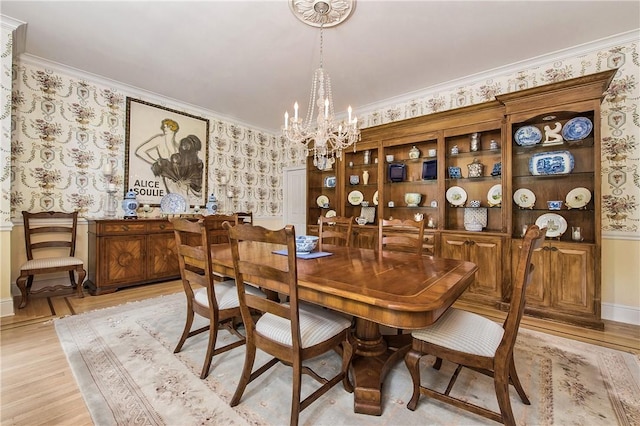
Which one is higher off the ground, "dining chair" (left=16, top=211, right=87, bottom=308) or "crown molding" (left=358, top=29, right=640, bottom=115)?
"crown molding" (left=358, top=29, right=640, bottom=115)

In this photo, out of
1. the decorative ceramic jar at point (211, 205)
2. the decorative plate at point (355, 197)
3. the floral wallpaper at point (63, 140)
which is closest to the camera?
the floral wallpaper at point (63, 140)

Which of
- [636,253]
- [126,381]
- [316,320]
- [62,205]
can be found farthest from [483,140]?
[62,205]

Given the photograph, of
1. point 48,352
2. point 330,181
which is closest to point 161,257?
point 48,352

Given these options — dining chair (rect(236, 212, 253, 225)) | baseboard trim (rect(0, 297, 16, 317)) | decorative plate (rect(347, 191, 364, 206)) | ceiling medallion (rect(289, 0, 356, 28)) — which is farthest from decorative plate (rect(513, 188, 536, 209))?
baseboard trim (rect(0, 297, 16, 317))

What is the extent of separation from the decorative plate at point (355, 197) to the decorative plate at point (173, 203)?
2.67 m

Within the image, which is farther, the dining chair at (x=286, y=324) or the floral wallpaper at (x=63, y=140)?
the floral wallpaper at (x=63, y=140)

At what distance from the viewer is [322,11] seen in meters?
2.31

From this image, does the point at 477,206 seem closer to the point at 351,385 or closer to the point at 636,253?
the point at 636,253

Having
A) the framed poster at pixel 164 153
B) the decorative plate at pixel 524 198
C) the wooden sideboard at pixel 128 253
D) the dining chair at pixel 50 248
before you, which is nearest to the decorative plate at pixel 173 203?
the framed poster at pixel 164 153

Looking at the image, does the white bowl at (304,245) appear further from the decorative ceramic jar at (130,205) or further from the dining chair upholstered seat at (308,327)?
the decorative ceramic jar at (130,205)

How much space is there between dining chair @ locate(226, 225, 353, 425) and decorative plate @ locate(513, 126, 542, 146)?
2869mm

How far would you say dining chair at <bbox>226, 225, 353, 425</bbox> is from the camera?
3.95ft

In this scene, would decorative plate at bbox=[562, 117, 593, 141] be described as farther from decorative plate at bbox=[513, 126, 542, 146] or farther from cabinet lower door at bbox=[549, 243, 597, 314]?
cabinet lower door at bbox=[549, 243, 597, 314]

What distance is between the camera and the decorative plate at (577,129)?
2650 mm
